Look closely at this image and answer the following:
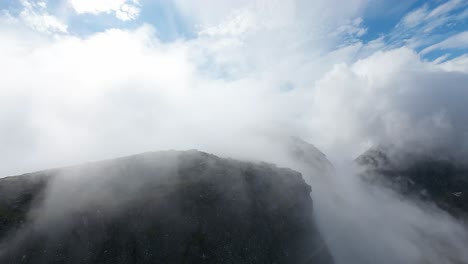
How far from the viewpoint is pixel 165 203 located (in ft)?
260

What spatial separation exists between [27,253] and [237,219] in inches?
2151

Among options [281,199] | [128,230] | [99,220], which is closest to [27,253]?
[99,220]

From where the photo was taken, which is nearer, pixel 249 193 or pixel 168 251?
pixel 168 251

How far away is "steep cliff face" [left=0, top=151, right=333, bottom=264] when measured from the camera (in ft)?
211

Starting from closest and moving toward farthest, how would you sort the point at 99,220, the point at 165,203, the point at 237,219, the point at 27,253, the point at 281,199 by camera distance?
the point at 27,253 < the point at 99,220 < the point at 165,203 < the point at 237,219 < the point at 281,199

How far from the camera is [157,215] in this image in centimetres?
7588

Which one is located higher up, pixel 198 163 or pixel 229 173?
pixel 198 163

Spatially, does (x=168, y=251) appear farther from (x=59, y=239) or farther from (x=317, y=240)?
(x=317, y=240)

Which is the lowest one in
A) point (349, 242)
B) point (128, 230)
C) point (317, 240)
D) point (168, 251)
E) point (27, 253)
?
point (349, 242)

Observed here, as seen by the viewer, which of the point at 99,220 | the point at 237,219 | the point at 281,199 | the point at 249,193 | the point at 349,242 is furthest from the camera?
the point at 349,242

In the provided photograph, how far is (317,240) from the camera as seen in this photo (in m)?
105

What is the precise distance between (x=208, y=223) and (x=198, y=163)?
79.7 ft

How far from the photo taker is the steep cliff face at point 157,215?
6444 centimetres

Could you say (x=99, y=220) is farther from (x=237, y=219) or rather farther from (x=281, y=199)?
(x=281, y=199)
